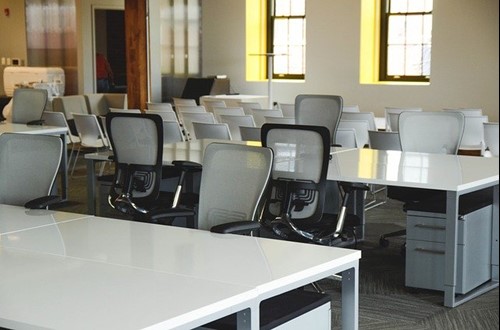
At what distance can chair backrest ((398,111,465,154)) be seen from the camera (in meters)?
6.54

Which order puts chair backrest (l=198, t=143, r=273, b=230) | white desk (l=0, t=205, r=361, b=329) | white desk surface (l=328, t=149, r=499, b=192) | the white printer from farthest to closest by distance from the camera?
the white printer < white desk surface (l=328, t=149, r=499, b=192) < chair backrest (l=198, t=143, r=273, b=230) < white desk (l=0, t=205, r=361, b=329)

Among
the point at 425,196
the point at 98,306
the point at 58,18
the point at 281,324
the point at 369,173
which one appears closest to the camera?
the point at 98,306

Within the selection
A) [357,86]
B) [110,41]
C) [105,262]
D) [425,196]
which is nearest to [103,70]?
[110,41]

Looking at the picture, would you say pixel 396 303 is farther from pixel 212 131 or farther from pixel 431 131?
pixel 212 131

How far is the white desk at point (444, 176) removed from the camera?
5102 mm

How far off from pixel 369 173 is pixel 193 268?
2661mm

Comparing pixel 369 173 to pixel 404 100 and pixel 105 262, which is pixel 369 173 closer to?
pixel 105 262

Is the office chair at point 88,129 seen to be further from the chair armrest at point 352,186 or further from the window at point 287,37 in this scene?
the window at point 287,37

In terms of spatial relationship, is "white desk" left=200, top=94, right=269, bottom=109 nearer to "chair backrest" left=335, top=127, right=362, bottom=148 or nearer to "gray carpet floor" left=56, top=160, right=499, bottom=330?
"chair backrest" left=335, top=127, right=362, bottom=148

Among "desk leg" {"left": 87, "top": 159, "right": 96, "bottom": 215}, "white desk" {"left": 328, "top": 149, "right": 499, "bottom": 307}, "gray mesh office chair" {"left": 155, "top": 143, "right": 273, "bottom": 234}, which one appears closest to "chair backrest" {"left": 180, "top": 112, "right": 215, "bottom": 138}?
"desk leg" {"left": 87, "top": 159, "right": 96, "bottom": 215}

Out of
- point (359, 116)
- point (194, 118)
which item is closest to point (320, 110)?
point (359, 116)

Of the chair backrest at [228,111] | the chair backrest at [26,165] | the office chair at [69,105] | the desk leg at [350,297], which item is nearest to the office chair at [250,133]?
the chair backrest at [228,111]

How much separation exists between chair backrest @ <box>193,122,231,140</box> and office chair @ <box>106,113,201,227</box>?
1759 mm

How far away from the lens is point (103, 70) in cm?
1712
